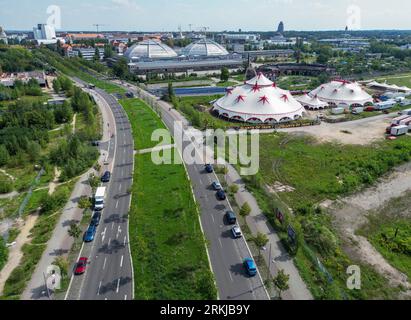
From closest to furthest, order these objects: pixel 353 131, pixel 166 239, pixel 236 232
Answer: pixel 166 239
pixel 236 232
pixel 353 131

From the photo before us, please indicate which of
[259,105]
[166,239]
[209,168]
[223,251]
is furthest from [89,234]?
[259,105]

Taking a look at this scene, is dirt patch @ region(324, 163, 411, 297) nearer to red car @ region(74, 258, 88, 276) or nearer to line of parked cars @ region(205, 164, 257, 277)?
line of parked cars @ region(205, 164, 257, 277)

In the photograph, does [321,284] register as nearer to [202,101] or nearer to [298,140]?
[298,140]

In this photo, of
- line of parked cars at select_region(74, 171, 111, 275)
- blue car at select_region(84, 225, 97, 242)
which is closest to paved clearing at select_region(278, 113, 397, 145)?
line of parked cars at select_region(74, 171, 111, 275)

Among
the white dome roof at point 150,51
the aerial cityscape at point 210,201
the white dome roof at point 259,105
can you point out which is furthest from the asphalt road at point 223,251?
the white dome roof at point 150,51

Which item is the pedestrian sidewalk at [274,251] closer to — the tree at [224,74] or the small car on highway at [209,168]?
the small car on highway at [209,168]

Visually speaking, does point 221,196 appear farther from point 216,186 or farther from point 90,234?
point 90,234
